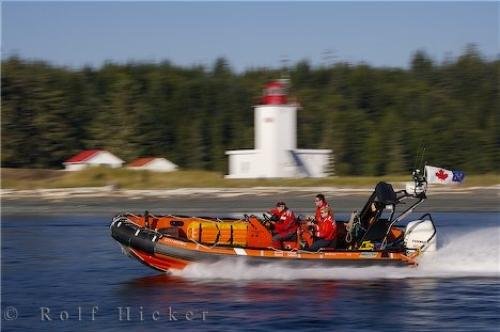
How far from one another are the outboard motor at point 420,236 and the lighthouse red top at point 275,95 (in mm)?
24523

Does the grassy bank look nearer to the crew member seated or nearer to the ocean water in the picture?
the ocean water

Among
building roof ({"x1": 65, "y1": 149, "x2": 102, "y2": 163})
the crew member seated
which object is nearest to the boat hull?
the crew member seated

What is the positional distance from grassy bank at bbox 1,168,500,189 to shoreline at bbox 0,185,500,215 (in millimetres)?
1331

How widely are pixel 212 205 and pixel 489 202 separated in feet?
30.2

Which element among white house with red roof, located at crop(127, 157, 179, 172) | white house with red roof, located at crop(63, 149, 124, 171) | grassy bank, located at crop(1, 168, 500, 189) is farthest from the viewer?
white house with red roof, located at crop(63, 149, 124, 171)

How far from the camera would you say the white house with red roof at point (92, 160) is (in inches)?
1842

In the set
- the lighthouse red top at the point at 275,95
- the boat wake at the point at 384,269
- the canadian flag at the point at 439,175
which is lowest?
the boat wake at the point at 384,269

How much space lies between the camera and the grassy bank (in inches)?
1468

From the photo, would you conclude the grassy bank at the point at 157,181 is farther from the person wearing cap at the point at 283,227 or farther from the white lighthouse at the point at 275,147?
the person wearing cap at the point at 283,227

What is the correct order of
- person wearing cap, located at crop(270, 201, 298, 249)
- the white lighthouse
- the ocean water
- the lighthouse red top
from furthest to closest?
the lighthouse red top → the white lighthouse → person wearing cap, located at crop(270, 201, 298, 249) → the ocean water

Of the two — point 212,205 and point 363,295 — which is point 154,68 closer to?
point 212,205

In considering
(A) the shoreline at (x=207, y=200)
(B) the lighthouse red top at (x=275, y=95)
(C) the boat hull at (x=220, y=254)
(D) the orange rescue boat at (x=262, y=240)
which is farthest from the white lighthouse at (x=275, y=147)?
(C) the boat hull at (x=220, y=254)

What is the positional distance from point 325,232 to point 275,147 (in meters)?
24.2

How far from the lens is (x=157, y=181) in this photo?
3925cm
